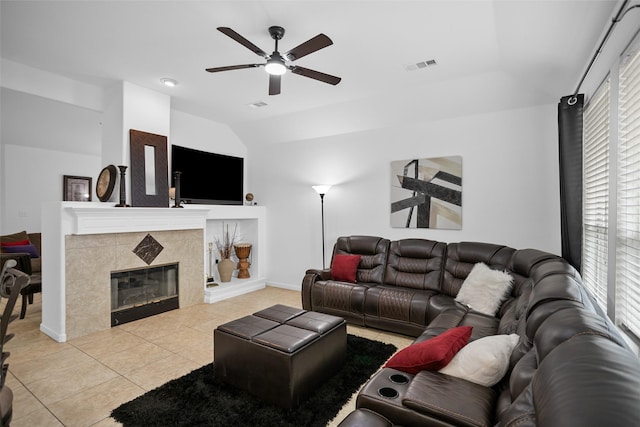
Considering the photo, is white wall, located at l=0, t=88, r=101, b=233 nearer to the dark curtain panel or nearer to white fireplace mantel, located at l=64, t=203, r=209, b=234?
white fireplace mantel, located at l=64, t=203, r=209, b=234

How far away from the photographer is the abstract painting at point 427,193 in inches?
160

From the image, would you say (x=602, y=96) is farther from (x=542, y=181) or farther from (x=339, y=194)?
(x=339, y=194)

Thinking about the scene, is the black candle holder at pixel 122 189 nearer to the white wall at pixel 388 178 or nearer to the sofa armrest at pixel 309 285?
the sofa armrest at pixel 309 285

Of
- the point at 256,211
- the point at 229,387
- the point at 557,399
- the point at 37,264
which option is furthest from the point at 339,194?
the point at 37,264

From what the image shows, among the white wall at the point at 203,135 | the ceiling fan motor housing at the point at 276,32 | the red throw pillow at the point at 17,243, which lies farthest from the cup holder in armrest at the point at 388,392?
A: the red throw pillow at the point at 17,243

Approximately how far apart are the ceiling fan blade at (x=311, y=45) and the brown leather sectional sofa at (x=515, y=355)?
2.04 metres

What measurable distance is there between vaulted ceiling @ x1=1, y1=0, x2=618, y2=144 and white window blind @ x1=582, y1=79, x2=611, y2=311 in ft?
1.33

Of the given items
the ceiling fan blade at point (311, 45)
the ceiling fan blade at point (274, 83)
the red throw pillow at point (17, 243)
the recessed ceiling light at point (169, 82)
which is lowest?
the red throw pillow at point (17, 243)

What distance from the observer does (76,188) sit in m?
6.70

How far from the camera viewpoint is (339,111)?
4.58 m

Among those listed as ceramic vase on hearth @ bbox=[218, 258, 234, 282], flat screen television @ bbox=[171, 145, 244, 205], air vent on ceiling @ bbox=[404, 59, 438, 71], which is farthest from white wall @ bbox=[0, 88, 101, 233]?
air vent on ceiling @ bbox=[404, 59, 438, 71]

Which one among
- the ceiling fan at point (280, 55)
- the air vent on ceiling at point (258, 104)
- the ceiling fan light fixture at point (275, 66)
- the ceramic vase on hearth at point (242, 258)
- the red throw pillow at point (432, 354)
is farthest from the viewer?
the ceramic vase on hearth at point (242, 258)

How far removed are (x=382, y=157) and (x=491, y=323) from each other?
272cm

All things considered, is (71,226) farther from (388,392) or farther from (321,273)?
(388,392)
